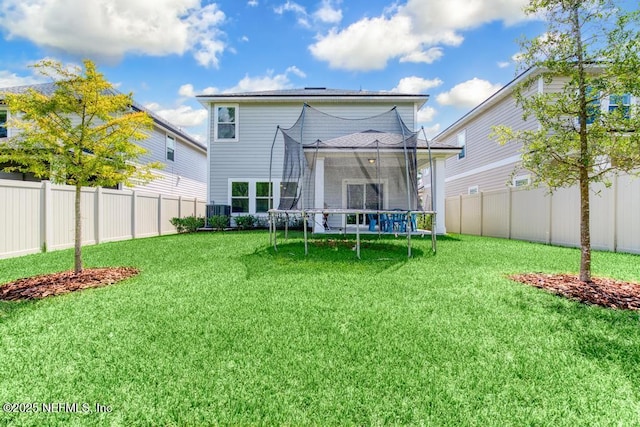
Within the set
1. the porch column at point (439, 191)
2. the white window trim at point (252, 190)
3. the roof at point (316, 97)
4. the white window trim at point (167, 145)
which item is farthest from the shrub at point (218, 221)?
the porch column at point (439, 191)

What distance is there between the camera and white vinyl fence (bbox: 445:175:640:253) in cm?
686

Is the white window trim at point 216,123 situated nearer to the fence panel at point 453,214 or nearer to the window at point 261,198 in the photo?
the window at point 261,198

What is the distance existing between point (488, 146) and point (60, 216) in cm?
1576

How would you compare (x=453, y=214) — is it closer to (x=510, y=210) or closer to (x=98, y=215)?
(x=510, y=210)

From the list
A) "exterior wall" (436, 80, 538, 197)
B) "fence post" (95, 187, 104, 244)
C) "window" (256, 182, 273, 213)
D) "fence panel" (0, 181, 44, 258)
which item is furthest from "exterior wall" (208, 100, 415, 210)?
"fence panel" (0, 181, 44, 258)

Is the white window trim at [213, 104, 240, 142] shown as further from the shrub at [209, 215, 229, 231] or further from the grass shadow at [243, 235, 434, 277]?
the grass shadow at [243, 235, 434, 277]

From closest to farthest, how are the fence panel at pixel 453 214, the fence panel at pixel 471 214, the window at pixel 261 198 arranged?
the fence panel at pixel 471 214 → the window at pixel 261 198 → the fence panel at pixel 453 214

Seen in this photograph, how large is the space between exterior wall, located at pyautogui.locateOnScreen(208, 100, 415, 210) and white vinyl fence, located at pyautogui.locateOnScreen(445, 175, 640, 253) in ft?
15.2

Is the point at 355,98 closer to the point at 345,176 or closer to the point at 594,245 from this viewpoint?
the point at 345,176

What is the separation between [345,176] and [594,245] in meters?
6.43

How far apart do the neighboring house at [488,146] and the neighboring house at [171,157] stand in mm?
12561

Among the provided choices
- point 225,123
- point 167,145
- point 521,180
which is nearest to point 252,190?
point 225,123

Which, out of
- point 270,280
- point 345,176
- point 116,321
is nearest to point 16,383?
point 116,321

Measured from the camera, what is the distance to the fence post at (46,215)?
6816 millimetres
